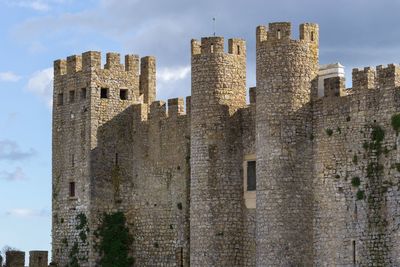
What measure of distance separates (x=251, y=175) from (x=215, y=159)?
4.64ft

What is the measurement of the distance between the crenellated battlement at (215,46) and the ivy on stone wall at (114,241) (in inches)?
328

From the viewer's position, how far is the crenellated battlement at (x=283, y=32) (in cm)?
4581

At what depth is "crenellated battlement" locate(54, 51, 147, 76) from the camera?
53.9 m

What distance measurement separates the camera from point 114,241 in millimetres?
53250

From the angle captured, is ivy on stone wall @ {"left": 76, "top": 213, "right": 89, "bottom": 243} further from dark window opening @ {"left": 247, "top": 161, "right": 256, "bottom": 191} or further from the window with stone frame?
dark window opening @ {"left": 247, "top": 161, "right": 256, "bottom": 191}

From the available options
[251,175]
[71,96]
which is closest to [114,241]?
[71,96]

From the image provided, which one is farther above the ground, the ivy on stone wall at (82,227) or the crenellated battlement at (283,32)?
the crenellated battlement at (283,32)

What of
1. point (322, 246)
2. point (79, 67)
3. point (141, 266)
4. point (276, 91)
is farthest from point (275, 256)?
point (79, 67)

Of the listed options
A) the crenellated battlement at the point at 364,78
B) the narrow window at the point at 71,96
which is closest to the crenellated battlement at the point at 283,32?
the crenellated battlement at the point at 364,78

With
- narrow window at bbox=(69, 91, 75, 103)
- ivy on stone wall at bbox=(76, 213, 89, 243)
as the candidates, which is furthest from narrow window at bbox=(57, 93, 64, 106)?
ivy on stone wall at bbox=(76, 213, 89, 243)

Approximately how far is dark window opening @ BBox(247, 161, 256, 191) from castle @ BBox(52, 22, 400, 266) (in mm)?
41

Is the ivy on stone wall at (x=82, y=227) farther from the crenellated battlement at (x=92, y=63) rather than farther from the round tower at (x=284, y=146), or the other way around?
the round tower at (x=284, y=146)

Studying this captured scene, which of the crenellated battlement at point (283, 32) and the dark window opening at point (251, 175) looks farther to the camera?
the dark window opening at point (251, 175)

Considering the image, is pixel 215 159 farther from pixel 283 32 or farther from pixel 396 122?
pixel 396 122
